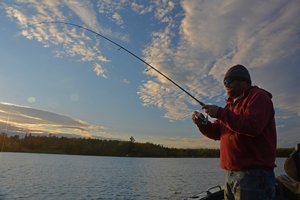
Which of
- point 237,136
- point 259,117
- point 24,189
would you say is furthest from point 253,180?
point 24,189

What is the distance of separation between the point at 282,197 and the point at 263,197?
3.09m

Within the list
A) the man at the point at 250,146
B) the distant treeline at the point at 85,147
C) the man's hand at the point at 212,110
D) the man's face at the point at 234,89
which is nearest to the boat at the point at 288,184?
the man at the point at 250,146

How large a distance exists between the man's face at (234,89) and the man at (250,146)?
121mm

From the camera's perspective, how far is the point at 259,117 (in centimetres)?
204

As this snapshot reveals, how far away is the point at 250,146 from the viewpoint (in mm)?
2166

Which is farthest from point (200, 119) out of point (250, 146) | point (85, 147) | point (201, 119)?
point (85, 147)

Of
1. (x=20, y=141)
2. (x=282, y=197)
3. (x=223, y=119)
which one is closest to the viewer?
(x=223, y=119)

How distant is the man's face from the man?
4.8 inches

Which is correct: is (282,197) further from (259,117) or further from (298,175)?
(259,117)

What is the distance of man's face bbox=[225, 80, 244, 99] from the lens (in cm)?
254

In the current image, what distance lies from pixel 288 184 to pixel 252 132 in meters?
2.79

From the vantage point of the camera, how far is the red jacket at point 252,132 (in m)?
2.04

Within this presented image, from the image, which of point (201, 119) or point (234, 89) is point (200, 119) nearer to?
point (201, 119)

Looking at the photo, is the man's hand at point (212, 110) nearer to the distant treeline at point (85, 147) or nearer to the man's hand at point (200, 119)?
the man's hand at point (200, 119)
